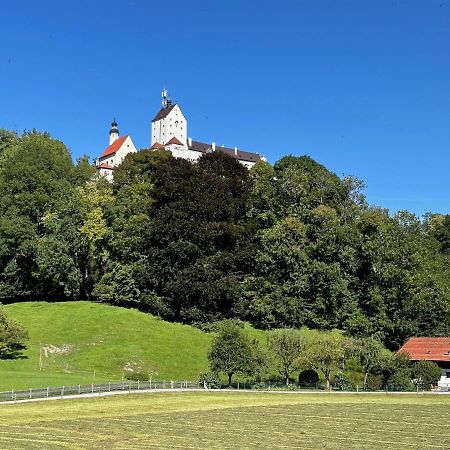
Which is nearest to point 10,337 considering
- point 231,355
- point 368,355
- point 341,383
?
point 231,355

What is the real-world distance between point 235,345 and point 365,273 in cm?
Result: 2736

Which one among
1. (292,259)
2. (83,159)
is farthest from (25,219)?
(292,259)

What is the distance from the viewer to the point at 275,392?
51.6 metres

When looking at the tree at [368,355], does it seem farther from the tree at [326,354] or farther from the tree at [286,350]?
the tree at [286,350]

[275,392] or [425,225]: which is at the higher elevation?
[425,225]

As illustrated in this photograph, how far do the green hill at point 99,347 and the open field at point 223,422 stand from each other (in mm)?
10006

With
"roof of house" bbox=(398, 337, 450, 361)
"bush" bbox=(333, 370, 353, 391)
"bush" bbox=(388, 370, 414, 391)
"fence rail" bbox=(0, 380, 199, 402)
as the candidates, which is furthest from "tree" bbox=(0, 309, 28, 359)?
"roof of house" bbox=(398, 337, 450, 361)

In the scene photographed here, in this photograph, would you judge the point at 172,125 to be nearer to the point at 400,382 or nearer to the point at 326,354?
the point at 326,354

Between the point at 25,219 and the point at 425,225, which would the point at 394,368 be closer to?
the point at 25,219

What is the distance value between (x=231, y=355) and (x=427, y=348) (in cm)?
2214

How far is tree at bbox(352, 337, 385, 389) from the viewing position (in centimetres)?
5751

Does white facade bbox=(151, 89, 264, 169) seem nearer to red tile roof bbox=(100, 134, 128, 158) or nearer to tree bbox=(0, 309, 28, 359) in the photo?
red tile roof bbox=(100, 134, 128, 158)

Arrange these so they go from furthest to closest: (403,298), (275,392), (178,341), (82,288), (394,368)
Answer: (82,288) < (403,298) < (178,341) < (394,368) < (275,392)

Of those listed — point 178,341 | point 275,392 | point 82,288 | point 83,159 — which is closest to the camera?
point 275,392
